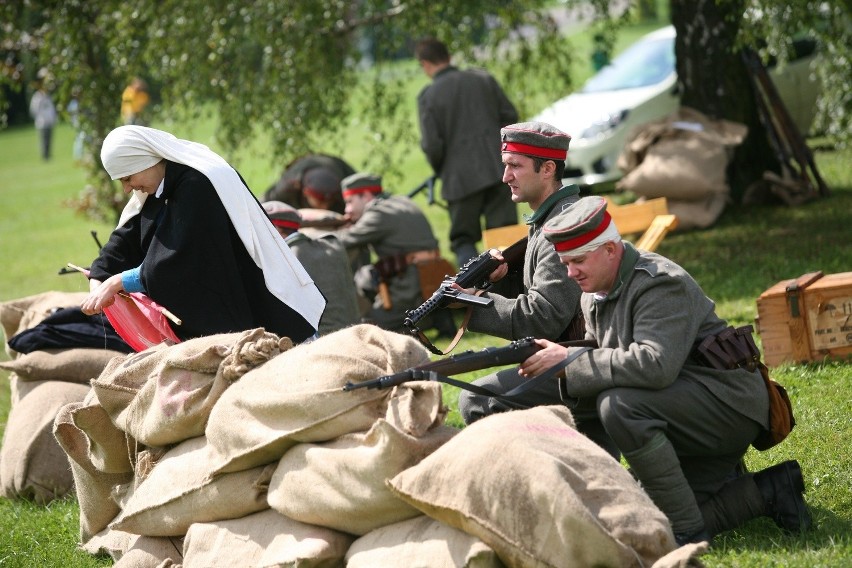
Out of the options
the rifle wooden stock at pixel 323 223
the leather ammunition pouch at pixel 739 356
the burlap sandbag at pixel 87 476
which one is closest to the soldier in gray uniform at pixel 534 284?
the leather ammunition pouch at pixel 739 356

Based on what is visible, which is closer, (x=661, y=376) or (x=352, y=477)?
(x=352, y=477)

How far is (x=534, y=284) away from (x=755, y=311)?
12.5 feet

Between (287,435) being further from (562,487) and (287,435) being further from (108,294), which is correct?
(108,294)

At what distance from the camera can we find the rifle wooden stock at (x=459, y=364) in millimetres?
4172

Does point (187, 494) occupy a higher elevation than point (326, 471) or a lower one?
lower

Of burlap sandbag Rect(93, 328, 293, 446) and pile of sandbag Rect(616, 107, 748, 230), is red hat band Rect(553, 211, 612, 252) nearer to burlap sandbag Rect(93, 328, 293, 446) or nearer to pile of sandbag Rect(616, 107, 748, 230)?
burlap sandbag Rect(93, 328, 293, 446)

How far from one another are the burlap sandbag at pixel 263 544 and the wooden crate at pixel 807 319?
334cm

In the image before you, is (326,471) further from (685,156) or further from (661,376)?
(685,156)

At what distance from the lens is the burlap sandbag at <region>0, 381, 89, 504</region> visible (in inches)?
261

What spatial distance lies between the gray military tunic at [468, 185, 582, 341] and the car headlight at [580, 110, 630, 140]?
8844 millimetres

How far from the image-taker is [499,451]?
3807mm

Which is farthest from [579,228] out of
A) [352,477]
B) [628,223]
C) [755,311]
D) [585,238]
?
[755,311]

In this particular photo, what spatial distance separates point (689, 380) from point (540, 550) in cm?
108

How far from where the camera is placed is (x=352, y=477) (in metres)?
4.14
